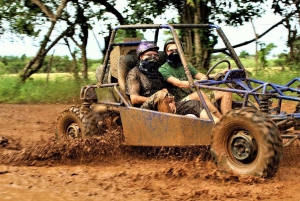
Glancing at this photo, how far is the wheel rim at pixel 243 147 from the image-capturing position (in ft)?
16.7

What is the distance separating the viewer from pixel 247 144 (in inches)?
201

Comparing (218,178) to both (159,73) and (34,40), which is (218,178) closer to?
(159,73)

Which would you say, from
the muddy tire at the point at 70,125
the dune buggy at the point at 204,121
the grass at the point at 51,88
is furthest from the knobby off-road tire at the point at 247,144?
the grass at the point at 51,88

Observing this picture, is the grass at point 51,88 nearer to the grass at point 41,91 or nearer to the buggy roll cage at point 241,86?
the grass at point 41,91

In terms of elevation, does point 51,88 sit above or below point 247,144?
above

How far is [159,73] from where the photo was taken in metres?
6.68

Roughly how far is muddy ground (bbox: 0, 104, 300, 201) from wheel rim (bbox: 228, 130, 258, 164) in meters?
0.20

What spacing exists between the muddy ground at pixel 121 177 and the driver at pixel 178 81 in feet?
2.14

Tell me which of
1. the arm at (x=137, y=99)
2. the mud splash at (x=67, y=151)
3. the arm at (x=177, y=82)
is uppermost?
the arm at (x=177, y=82)

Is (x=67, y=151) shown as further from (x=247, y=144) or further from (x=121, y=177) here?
(x=247, y=144)

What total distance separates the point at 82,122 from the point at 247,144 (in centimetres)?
256

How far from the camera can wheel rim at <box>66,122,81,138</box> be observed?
709 centimetres

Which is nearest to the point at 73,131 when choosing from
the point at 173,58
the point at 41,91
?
the point at 173,58

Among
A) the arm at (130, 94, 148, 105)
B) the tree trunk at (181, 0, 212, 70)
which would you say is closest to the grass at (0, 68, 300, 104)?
the tree trunk at (181, 0, 212, 70)
